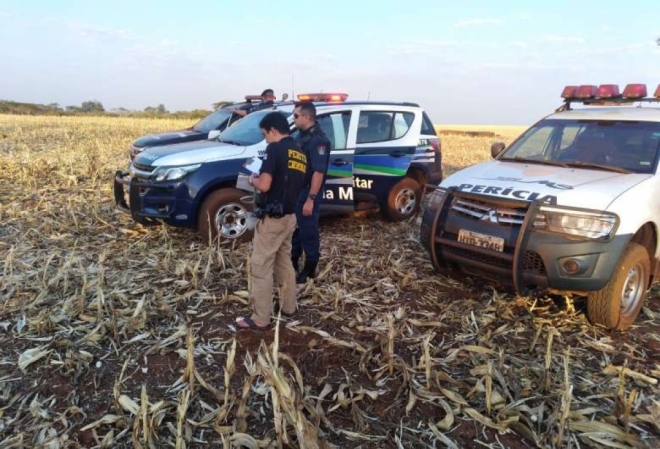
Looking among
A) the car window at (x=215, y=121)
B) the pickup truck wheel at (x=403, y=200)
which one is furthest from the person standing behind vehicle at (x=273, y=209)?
the car window at (x=215, y=121)

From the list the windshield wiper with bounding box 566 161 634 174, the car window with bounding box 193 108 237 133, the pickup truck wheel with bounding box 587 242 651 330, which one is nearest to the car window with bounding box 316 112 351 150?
the windshield wiper with bounding box 566 161 634 174

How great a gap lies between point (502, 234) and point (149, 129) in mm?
22918

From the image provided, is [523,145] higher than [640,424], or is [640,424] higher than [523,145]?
[523,145]

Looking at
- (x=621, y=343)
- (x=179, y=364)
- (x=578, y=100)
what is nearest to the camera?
(x=179, y=364)

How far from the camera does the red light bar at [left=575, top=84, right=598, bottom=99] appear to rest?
19.6 feet

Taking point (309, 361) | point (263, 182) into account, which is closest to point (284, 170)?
point (263, 182)

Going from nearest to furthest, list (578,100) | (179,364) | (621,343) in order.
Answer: (179,364)
(621,343)
(578,100)

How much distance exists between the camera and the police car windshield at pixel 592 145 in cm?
477

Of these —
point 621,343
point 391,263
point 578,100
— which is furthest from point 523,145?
point 621,343

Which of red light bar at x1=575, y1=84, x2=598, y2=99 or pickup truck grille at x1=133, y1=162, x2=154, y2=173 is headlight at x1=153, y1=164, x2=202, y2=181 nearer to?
pickup truck grille at x1=133, y1=162, x2=154, y2=173

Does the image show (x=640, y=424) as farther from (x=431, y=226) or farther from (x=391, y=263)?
(x=391, y=263)

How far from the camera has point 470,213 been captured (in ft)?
14.9

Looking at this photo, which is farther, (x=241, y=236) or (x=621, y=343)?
(x=241, y=236)

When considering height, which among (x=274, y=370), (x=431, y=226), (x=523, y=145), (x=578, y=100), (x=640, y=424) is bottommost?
(x=640, y=424)
